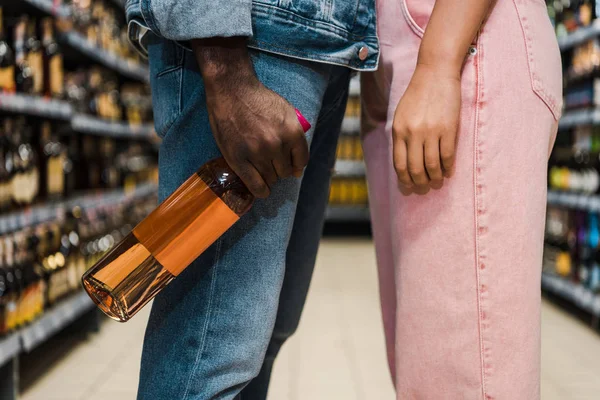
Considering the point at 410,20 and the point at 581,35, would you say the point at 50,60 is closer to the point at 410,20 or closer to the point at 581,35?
the point at 410,20

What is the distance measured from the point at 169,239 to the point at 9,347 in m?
1.46

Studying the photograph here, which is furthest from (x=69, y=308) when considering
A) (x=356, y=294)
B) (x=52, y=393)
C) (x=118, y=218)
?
(x=356, y=294)

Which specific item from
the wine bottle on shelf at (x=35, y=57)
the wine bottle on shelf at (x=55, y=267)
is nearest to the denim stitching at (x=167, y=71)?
the wine bottle on shelf at (x=35, y=57)

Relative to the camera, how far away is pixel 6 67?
207 cm

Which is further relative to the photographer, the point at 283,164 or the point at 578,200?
the point at 578,200

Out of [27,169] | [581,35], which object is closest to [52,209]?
[27,169]

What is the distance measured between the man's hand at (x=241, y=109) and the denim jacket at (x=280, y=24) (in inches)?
1.0

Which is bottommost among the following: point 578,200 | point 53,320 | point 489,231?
point 53,320

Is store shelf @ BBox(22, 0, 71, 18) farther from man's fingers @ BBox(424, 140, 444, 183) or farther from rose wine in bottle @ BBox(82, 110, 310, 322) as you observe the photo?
man's fingers @ BBox(424, 140, 444, 183)

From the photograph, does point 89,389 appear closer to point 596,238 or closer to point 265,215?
point 265,215

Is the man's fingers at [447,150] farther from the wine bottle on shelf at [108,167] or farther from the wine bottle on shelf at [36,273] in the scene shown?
the wine bottle on shelf at [108,167]

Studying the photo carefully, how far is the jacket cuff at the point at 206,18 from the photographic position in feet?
2.24

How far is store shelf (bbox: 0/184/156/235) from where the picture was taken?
2033 mm

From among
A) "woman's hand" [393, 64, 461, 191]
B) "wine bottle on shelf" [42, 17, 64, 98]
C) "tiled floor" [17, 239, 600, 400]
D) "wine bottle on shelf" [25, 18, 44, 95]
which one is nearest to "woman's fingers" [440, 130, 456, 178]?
"woman's hand" [393, 64, 461, 191]
